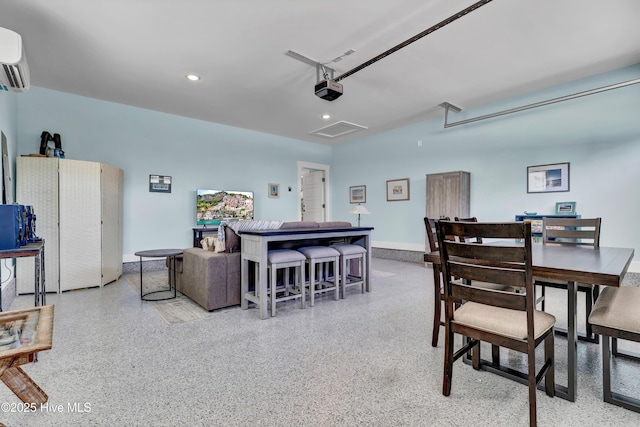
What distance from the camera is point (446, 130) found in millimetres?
5801

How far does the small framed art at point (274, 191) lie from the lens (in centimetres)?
707

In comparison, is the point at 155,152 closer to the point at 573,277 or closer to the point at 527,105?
the point at 573,277

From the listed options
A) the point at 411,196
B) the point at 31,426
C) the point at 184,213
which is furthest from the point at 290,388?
the point at 411,196

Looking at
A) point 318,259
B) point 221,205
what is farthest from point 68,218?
point 318,259

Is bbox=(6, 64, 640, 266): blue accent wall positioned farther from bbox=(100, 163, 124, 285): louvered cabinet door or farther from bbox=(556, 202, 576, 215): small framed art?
bbox=(100, 163, 124, 285): louvered cabinet door

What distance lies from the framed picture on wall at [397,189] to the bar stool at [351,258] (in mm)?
2825

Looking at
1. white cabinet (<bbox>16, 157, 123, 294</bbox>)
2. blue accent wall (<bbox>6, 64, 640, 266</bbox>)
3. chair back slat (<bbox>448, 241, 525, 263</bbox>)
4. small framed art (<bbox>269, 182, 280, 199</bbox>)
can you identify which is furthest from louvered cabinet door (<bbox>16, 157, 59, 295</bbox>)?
chair back slat (<bbox>448, 241, 525, 263</bbox>)

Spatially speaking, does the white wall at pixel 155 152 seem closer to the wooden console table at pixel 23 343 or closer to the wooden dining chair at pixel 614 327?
the wooden console table at pixel 23 343

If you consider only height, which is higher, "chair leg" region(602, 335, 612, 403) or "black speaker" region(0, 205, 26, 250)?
"black speaker" region(0, 205, 26, 250)

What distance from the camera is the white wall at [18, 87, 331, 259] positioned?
460 centimetres

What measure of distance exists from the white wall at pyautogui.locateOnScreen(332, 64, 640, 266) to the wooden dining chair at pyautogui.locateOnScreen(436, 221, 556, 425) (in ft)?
12.2

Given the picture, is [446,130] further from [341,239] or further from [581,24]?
[341,239]

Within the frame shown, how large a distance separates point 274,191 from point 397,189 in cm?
284

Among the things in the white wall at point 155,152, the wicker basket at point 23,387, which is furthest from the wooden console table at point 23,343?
the white wall at point 155,152
